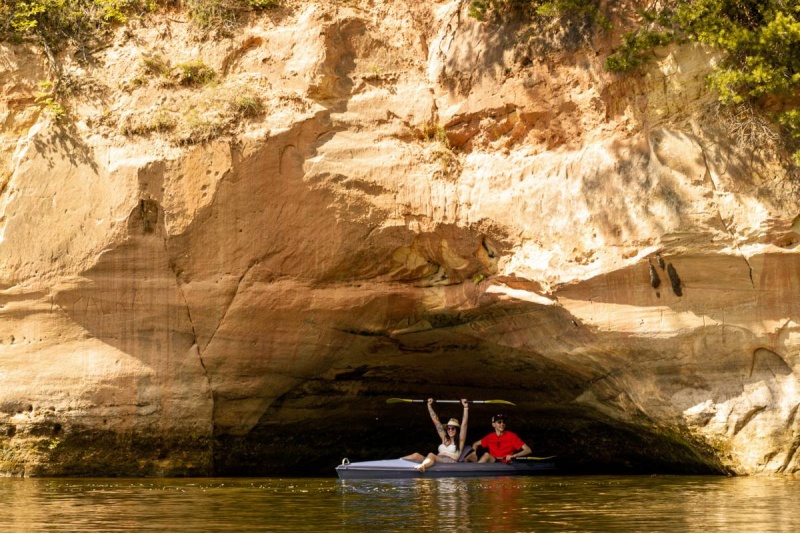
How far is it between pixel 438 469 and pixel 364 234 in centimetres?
325

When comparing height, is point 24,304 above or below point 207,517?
above

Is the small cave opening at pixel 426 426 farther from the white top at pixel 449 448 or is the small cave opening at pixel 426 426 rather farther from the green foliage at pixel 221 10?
the green foliage at pixel 221 10

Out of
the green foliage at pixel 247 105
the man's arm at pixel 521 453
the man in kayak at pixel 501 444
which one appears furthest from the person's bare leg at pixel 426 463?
the green foliage at pixel 247 105

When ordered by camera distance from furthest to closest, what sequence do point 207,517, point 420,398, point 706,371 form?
point 420,398 < point 706,371 < point 207,517

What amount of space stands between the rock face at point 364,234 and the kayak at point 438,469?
53.4 inches

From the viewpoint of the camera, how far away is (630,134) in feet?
40.5

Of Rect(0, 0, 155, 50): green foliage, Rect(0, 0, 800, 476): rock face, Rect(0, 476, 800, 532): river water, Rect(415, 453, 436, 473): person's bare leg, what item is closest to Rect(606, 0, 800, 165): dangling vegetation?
Rect(0, 0, 800, 476): rock face

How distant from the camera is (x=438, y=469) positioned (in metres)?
13.6

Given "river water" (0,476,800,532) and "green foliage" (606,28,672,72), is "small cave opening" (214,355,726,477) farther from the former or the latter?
"green foliage" (606,28,672,72)

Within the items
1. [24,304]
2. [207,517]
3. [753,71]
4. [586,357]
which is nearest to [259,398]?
[24,304]

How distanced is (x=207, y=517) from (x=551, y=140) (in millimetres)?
6513

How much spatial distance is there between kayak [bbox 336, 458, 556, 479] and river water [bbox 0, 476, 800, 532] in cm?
32

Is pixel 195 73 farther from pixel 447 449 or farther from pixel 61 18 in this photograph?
pixel 447 449

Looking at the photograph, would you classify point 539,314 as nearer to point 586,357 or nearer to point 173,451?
point 586,357
